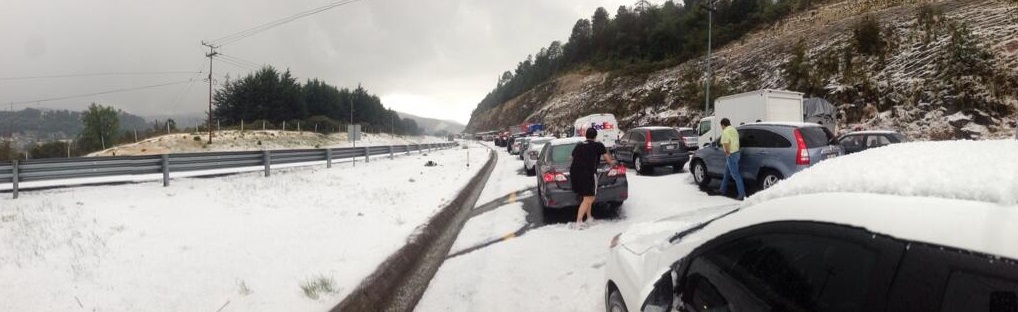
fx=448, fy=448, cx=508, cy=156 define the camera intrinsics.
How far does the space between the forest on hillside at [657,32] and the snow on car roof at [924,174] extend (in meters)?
28.8

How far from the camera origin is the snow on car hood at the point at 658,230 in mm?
2825

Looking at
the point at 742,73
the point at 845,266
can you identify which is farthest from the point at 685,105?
the point at 845,266

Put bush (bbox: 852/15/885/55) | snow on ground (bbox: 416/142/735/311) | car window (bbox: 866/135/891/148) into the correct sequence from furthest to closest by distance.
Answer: bush (bbox: 852/15/885/55), car window (bbox: 866/135/891/148), snow on ground (bbox: 416/142/735/311)

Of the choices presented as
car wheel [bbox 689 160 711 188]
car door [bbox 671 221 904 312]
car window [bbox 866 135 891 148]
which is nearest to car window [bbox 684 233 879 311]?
car door [bbox 671 221 904 312]

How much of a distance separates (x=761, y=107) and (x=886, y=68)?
1718 cm

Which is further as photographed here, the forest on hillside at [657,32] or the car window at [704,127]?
the forest on hillside at [657,32]

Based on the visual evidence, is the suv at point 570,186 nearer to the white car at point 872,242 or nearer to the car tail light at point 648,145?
the white car at point 872,242

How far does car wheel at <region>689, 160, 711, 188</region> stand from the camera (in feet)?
36.4

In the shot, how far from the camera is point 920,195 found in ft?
4.36

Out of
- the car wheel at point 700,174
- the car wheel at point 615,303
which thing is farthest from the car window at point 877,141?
the car wheel at point 615,303

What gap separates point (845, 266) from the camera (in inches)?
54.5

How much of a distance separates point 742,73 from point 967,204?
4172 cm

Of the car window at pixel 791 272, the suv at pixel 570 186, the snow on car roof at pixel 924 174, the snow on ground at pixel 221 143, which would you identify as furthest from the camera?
the snow on ground at pixel 221 143

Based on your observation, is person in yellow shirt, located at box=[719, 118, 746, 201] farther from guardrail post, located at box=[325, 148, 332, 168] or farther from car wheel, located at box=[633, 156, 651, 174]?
guardrail post, located at box=[325, 148, 332, 168]
